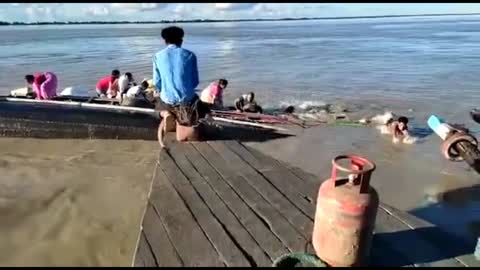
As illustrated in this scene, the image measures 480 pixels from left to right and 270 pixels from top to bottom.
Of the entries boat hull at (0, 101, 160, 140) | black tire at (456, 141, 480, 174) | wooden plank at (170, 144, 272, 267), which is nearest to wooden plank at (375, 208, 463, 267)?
wooden plank at (170, 144, 272, 267)

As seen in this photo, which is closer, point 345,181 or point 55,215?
point 345,181

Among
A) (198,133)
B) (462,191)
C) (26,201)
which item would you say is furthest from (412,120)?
(26,201)

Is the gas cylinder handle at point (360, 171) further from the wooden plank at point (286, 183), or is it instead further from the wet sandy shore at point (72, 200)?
the wet sandy shore at point (72, 200)

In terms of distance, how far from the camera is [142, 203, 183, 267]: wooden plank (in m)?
3.11

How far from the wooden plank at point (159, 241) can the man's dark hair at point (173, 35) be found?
2621 mm

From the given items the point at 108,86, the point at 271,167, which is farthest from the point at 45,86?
the point at 271,167

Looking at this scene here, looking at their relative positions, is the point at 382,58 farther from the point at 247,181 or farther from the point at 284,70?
the point at 247,181

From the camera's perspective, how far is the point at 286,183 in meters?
4.60

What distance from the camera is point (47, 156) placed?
8328mm

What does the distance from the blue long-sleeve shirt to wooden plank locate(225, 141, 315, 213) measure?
1.03m

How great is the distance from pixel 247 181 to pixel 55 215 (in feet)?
8.15

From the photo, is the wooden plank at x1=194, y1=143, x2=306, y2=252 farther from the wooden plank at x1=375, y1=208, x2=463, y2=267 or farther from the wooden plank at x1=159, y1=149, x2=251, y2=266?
the wooden plank at x1=375, y1=208, x2=463, y2=267

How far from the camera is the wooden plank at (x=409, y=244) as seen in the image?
3.21m

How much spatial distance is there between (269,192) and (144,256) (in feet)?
5.08
